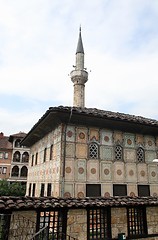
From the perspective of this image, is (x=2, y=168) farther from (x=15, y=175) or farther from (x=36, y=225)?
(x=36, y=225)

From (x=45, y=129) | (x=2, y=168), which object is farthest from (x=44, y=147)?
(x=2, y=168)

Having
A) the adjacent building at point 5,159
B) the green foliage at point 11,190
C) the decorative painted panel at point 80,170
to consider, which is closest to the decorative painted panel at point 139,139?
the decorative painted panel at point 80,170

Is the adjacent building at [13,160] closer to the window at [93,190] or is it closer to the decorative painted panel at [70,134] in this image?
the decorative painted panel at [70,134]

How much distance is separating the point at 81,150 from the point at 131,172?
2607 mm

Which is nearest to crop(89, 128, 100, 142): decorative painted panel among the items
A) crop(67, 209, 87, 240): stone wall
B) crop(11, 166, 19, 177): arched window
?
crop(67, 209, 87, 240): stone wall

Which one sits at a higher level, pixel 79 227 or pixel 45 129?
pixel 45 129

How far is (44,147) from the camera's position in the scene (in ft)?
37.5

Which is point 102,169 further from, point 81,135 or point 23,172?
point 23,172

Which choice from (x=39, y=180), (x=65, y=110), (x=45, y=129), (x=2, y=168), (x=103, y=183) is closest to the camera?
(x=65, y=110)

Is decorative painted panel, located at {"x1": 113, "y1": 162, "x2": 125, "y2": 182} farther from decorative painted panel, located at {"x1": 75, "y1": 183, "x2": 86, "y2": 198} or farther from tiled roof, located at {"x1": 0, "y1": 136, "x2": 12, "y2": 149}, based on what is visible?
tiled roof, located at {"x1": 0, "y1": 136, "x2": 12, "y2": 149}

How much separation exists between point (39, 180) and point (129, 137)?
18.1 feet

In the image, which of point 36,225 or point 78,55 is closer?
point 36,225

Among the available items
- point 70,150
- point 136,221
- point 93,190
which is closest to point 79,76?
point 70,150

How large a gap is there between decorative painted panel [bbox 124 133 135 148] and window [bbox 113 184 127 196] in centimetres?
185
